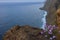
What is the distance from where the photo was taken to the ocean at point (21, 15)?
296cm

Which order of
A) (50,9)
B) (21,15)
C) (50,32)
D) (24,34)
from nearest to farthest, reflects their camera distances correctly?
(50,32) → (24,34) → (21,15) → (50,9)

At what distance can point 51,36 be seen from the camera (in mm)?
1984

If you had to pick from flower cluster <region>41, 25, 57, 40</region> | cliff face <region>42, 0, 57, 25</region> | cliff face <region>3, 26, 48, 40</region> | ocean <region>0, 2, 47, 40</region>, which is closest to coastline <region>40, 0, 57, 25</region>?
cliff face <region>42, 0, 57, 25</region>

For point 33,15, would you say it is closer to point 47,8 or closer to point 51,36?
point 47,8

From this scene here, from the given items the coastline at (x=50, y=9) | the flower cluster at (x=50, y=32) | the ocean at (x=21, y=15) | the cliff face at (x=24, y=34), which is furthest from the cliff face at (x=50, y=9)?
the flower cluster at (x=50, y=32)

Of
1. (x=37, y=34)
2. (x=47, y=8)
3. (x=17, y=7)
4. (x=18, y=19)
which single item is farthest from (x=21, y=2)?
(x=37, y=34)

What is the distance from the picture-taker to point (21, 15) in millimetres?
3018

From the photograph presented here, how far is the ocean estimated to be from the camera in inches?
116

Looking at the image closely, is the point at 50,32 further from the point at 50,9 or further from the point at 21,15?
the point at 50,9

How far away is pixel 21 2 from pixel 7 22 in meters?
0.45

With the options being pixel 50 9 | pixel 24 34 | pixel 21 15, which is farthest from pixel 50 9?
pixel 24 34

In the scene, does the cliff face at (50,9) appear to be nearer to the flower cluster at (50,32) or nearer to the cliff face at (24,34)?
the cliff face at (24,34)

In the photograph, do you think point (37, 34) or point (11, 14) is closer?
point (37, 34)

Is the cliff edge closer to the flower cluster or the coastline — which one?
the coastline
